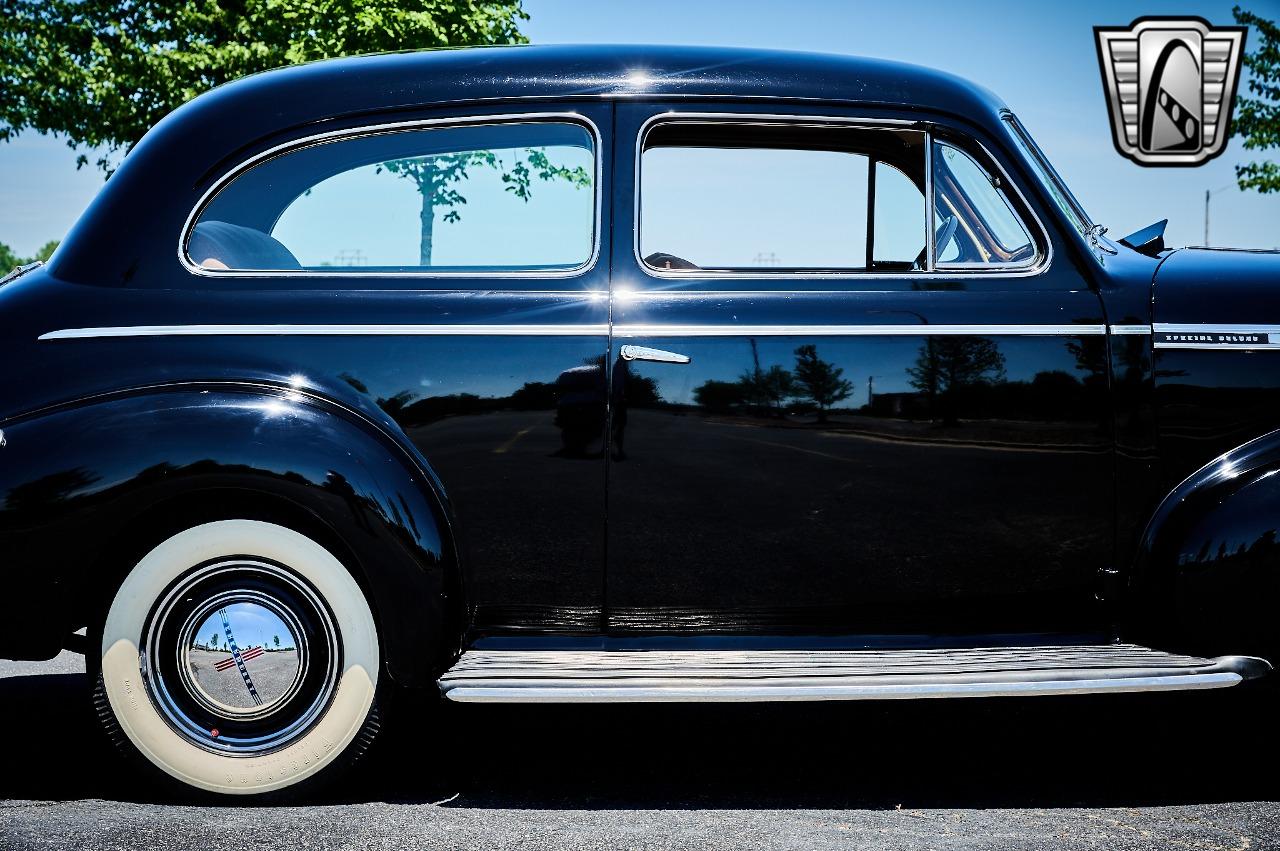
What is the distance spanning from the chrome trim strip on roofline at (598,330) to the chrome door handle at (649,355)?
0.04 meters

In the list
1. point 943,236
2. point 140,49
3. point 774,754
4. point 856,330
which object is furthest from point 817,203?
point 140,49

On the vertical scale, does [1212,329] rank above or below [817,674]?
above

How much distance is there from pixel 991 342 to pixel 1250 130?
1933 cm

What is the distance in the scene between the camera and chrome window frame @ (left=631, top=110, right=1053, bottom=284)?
Answer: 3.18 meters

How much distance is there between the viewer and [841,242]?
11.7ft

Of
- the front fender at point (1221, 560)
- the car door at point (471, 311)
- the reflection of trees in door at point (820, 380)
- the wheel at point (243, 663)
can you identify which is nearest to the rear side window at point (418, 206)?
the car door at point (471, 311)

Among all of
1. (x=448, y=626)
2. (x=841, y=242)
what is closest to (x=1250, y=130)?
(x=841, y=242)

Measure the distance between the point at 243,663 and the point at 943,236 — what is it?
227cm

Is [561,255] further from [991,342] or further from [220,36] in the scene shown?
[220,36]

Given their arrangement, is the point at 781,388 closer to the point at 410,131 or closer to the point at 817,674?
the point at 817,674

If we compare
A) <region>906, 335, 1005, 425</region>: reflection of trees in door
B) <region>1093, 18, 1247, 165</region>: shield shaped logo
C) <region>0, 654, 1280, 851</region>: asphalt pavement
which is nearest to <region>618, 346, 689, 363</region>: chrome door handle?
<region>906, 335, 1005, 425</region>: reflection of trees in door

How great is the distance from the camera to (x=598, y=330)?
3084 millimetres

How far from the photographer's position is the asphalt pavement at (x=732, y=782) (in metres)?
2.84

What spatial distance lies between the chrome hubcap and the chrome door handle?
1.04 m
